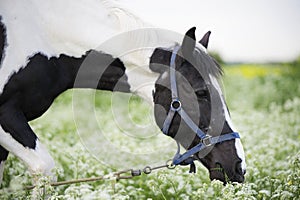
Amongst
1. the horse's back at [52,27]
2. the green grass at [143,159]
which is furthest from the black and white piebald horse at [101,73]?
the green grass at [143,159]

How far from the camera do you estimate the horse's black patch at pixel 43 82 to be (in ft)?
10.3

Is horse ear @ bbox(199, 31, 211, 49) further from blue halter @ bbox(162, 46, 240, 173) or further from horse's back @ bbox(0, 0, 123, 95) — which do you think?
horse's back @ bbox(0, 0, 123, 95)

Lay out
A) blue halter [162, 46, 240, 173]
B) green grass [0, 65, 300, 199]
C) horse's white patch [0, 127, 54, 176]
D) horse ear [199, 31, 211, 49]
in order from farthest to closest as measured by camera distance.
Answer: horse ear [199, 31, 211, 49], green grass [0, 65, 300, 199], blue halter [162, 46, 240, 173], horse's white patch [0, 127, 54, 176]

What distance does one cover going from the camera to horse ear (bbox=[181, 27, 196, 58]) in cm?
317

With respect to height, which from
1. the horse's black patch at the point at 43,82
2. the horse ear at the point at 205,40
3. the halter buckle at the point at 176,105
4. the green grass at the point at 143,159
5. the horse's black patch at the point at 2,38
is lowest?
the green grass at the point at 143,159

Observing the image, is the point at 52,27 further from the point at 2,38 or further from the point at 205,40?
the point at 205,40

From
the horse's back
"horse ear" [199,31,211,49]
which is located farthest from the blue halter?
the horse's back

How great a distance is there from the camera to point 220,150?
11.0 feet

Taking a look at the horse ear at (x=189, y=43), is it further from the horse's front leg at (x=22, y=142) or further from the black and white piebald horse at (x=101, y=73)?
the horse's front leg at (x=22, y=142)

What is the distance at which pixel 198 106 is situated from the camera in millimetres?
3309

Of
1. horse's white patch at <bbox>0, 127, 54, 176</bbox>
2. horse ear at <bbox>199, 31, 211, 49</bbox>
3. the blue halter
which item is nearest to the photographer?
horse's white patch at <bbox>0, 127, 54, 176</bbox>

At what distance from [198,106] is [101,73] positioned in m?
0.82

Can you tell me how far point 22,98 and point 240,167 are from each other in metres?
1.66

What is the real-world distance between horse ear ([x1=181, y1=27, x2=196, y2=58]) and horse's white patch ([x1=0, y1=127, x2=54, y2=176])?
124 centimetres
